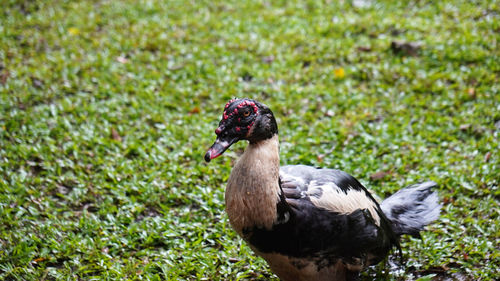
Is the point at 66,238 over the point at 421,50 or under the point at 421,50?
under

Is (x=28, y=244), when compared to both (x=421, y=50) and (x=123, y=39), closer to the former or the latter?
(x=123, y=39)

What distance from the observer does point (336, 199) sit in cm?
293

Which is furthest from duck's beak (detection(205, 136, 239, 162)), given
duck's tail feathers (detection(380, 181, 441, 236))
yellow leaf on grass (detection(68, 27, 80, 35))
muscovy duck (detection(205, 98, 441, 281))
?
yellow leaf on grass (detection(68, 27, 80, 35))

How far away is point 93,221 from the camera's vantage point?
12.7 ft

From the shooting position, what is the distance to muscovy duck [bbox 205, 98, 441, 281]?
2.65 m

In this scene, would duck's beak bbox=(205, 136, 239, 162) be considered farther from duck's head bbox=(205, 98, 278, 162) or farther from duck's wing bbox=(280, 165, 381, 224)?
duck's wing bbox=(280, 165, 381, 224)

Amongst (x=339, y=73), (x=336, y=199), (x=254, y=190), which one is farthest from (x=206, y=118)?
(x=254, y=190)

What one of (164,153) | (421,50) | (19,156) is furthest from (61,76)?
(421,50)

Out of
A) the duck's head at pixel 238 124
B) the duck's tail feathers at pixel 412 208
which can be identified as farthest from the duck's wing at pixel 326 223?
the duck's head at pixel 238 124

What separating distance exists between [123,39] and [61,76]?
1168 millimetres

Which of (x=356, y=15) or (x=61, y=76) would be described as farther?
(x=356, y=15)

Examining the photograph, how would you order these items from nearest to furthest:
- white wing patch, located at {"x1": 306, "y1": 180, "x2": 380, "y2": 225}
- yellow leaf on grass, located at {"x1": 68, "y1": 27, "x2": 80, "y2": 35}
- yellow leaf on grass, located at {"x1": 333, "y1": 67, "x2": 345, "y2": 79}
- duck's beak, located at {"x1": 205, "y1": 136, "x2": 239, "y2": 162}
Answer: duck's beak, located at {"x1": 205, "y1": 136, "x2": 239, "y2": 162}
white wing patch, located at {"x1": 306, "y1": 180, "x2": 380, "y2": 225}
yellow leaf on grass, located at {"x1": 333, "y1": 67, "x2": 345, "y2": 79}
yellow leaf on grass, located at {"x1": 68, "y1": 27, "x2": 80, "y2": 35}

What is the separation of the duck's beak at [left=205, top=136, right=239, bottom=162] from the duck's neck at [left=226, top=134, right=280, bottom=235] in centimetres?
14

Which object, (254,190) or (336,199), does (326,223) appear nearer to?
(336,199)
